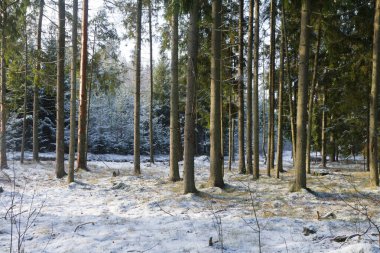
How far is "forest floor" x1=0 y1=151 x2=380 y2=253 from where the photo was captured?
4934 mm

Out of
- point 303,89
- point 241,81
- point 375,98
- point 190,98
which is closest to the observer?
point 190,98

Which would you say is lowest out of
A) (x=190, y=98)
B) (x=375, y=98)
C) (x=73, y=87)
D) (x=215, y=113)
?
(x=215, y=113)

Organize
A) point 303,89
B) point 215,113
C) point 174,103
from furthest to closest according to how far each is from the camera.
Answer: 1. point 174,103
2. point 215,113
3. point 303,89

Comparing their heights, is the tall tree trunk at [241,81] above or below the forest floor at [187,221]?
above

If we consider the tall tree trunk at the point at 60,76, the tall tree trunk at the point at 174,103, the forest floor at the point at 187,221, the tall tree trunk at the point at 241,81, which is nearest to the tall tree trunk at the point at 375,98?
the forest floor at the point at 187,221

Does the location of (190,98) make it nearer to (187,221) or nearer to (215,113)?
(215,113)

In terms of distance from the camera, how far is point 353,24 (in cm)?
1415

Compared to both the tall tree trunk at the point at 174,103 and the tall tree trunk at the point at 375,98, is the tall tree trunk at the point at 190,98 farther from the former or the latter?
the tall tree trunk at the point at 375,98

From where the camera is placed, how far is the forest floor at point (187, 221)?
493cm

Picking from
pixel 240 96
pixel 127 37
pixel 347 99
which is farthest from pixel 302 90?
pixel 127 37

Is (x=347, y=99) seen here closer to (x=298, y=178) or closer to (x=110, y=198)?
(x=298, y=178)

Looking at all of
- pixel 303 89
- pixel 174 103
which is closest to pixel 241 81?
pixel 174 103

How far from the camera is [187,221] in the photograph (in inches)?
255

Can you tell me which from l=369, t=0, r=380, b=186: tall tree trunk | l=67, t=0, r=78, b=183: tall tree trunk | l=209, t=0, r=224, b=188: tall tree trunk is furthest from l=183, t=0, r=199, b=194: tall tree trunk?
l=369, t=0, r=380, b=186: tall tree trunk
